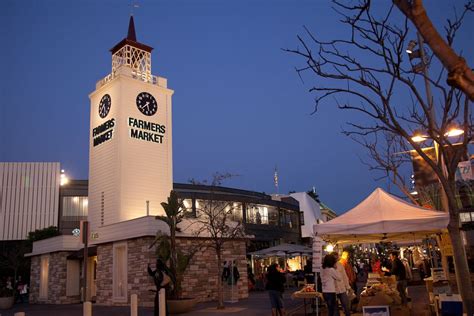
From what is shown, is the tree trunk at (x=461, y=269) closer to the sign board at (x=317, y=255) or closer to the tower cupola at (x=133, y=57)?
the sign board at (x=317, y=255)

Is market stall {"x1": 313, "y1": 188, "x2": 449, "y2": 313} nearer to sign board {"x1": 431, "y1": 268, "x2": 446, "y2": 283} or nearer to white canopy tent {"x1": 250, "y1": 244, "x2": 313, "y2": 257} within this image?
sign board {"x1": 431, "y1": 268, "x2": 446, "y2": 283}

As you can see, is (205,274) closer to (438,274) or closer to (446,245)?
(438,274)

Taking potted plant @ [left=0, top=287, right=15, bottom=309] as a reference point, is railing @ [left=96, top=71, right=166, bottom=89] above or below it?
above

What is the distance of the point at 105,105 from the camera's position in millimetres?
28844

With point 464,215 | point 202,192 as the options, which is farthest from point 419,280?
point 464,215

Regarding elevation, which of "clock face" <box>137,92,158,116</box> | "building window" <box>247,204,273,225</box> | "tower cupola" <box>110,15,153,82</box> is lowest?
"building window" <box>247,204,273,225</box>

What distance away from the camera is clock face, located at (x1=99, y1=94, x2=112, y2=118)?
28.5 metres

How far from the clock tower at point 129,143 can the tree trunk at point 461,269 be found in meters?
18.7

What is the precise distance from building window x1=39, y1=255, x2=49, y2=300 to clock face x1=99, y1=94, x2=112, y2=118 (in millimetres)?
9259

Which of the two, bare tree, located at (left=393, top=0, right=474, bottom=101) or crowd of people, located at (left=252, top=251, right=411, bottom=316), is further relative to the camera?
crowd of people, located at (left=252, top=251, right=411, bottom=316)

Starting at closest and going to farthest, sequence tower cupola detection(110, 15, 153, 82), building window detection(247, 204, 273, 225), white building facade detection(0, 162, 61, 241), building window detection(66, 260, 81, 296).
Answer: building window detection(66, 260, 81, 296) → tower cupola detection(110, 15, 153, 82) → white building facade detection(0, 162, 61, 241) → building window detection(247, 204, 273, 225)

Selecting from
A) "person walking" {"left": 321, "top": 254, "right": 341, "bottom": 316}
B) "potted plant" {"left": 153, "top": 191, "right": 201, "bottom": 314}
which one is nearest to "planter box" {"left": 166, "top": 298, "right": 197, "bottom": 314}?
"potted plant" {"left": 153, "top": 191, "right": 201, "bottom": 314}

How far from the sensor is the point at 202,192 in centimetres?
4841

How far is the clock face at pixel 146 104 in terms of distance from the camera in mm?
28266
